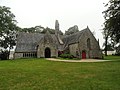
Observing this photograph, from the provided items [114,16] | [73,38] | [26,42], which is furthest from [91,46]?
[114,16]

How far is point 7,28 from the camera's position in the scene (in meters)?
56.9

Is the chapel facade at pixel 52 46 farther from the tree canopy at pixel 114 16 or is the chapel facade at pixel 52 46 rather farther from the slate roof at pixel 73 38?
the tree canopy at pixel 114 16

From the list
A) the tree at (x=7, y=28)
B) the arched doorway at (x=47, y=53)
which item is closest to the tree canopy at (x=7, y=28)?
the tree at (x=7, y=28)

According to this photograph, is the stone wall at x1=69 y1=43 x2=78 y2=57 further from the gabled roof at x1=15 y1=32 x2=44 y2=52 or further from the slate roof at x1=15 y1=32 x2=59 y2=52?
the gabled roof at x1=15 y1=32 x2=44 y2=52

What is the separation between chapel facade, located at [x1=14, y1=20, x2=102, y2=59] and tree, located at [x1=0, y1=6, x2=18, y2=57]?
5270 millimetres

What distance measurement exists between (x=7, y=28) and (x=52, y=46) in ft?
48.5

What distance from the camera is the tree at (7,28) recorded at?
56.4 metres

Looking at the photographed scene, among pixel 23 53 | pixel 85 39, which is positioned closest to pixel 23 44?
→ pixel 23 53

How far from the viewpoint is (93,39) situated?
54812mm

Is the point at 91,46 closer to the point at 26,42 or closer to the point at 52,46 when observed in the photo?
the point at 52,46

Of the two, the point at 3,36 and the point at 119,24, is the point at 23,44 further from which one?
the point at 119,24

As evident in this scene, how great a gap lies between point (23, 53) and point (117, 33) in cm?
2966

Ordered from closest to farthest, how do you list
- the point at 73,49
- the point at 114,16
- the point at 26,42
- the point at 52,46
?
the point at 114,16 < the point at 52,46 < the point at 26,42 < the point at 73,49

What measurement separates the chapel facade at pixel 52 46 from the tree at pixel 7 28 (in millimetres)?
5270
